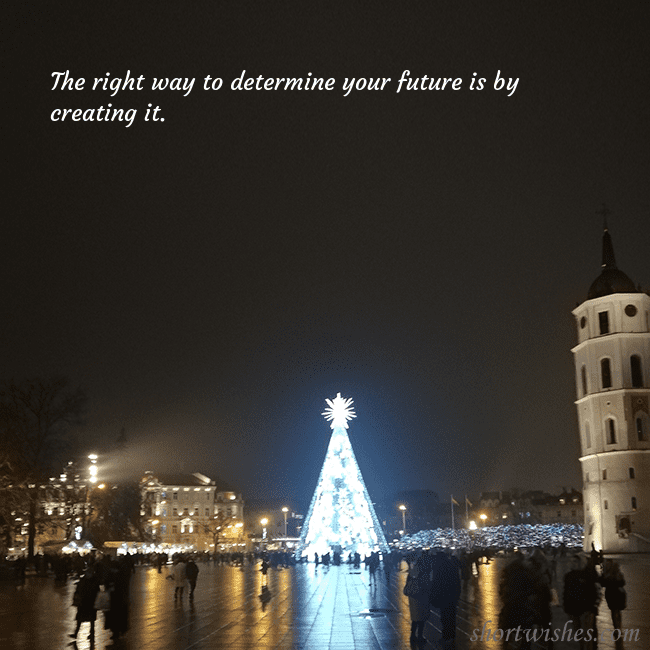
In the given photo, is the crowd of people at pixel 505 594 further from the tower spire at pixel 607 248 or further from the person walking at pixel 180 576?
the tower spire at pixel 607 248

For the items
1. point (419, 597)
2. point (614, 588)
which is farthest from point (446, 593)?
→ point (614, 588)

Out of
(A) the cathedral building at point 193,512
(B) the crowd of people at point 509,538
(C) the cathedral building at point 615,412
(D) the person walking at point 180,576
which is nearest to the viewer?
(D) the person walking at point 180,576

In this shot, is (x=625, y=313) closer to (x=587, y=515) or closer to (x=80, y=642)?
(x=587, y=515)

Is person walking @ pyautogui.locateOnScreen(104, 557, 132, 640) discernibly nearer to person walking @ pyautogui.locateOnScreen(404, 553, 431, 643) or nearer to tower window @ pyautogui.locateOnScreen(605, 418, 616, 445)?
person walking @ pyautogui.locateOnScreen(404, 553, 431, 643)

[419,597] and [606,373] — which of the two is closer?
[419,597]

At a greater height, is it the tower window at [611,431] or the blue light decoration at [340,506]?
the tower window at [611,431]

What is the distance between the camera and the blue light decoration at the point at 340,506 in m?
50.8

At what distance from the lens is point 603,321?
71.8 metres

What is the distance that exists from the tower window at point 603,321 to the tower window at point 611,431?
7.25m

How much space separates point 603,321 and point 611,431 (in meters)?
9.00

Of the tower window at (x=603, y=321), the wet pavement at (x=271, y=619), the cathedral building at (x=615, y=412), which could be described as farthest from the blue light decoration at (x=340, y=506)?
the tower window at (x=603, y=321)

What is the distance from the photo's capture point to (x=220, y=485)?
15475cm

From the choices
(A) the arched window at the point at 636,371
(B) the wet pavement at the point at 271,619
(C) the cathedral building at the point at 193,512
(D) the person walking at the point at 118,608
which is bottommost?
(B) the wet pavement at the point at 271,619

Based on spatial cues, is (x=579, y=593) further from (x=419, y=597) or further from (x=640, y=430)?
(x=640, y=430)
